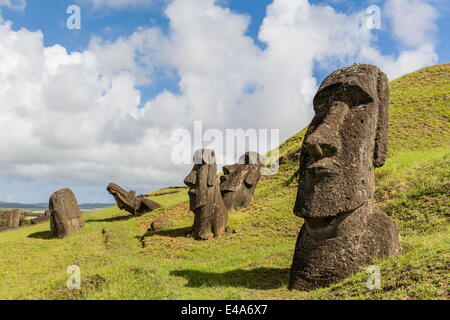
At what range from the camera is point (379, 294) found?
6133 mm

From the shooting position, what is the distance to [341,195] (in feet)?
26.0

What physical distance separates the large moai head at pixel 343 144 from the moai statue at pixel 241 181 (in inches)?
506

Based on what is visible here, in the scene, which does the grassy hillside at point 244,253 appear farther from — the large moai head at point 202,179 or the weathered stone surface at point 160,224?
the large moai head at point 202,179


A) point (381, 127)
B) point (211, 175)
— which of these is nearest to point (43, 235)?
point (211, 175)

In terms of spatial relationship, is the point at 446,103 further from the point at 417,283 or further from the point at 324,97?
the point at 417,283

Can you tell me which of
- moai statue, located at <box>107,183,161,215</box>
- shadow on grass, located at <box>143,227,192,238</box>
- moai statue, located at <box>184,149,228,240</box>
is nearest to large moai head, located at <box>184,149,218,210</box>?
moai statue, located at <box>184,149,228,240</box>

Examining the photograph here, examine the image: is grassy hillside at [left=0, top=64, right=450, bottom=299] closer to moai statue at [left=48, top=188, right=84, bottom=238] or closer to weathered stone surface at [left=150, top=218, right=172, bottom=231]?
weathered stone surface at [left=150, top=218, right=172, bottom=231]

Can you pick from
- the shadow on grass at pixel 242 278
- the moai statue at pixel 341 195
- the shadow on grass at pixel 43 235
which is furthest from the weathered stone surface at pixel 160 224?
the moai statue at pixel 341 195

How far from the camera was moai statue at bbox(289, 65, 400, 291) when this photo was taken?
25.9 ft

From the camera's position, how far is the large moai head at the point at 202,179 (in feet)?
54.4

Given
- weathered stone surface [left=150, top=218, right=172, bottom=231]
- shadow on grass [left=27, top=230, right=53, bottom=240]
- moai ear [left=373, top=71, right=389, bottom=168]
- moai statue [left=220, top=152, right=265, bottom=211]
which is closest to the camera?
moai ear [left=373, top=71, right=389, bottom=168]

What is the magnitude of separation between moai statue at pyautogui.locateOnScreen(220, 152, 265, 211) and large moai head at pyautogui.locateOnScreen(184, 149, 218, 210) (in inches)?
175

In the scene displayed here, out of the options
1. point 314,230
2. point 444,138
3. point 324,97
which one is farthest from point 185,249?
point 444,138
